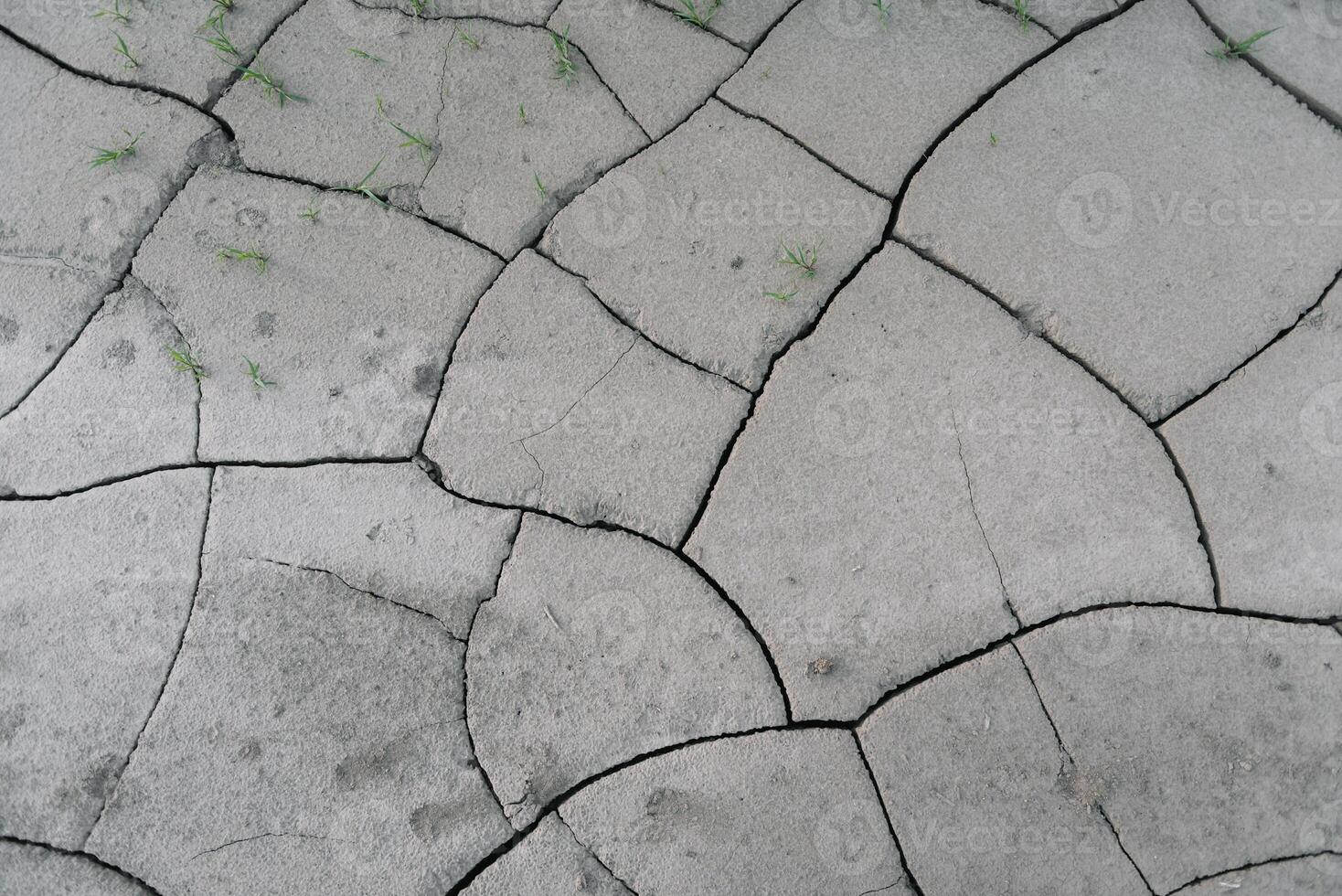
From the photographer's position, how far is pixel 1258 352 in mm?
1910

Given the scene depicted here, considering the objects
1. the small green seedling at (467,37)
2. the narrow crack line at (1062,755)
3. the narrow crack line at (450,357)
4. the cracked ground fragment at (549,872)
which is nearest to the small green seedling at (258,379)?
the narrow crack line at (450,357)

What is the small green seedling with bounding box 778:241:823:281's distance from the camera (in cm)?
200

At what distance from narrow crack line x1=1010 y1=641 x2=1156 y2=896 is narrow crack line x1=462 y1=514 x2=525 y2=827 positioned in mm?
1037

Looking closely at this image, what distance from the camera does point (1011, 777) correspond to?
5.80 feet

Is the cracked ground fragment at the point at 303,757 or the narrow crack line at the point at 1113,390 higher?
the narrow crack line at the point at 1113,390

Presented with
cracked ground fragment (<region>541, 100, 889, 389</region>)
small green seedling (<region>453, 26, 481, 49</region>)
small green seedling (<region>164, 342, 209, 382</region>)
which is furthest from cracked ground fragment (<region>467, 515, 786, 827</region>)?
small green seedling (<region>453, 26, 481, 49</region>)

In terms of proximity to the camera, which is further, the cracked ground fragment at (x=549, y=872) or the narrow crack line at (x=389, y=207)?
the narrow crack line at (x=389, y=207)

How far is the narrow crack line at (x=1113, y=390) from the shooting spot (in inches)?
72.4

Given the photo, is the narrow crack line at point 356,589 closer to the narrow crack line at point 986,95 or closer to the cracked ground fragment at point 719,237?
the cracked ground fragment at point 719,237

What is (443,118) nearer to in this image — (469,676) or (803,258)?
(803,258)

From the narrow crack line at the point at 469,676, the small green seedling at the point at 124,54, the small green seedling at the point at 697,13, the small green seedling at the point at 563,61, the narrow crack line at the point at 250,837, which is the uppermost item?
the small green seedling at the point at 697,13

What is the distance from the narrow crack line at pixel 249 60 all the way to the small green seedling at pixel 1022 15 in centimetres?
171

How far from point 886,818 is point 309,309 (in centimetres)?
163

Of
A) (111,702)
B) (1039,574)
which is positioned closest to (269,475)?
(111,702)
